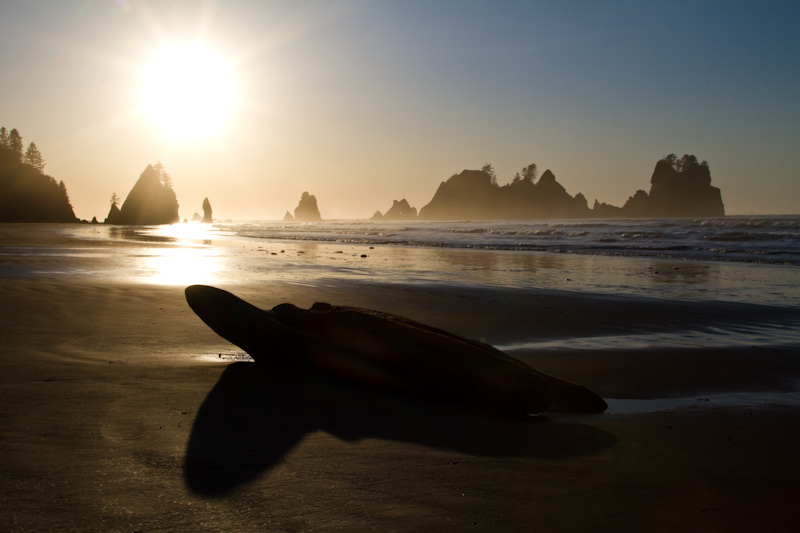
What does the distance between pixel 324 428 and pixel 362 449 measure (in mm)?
432

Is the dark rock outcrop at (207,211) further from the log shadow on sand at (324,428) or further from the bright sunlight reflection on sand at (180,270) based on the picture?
the log shadow on sand at (324,428)

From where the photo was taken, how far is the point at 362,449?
10.6ft

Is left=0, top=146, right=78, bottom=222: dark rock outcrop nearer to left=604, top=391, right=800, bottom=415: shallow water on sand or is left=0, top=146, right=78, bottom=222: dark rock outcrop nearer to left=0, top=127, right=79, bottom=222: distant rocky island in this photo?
left=0, top=127, right=79, bottom=222: distant rocky island

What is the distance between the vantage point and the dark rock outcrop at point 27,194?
242 ft

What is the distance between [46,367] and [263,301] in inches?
196

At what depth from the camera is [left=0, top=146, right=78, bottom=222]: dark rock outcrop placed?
7381cm

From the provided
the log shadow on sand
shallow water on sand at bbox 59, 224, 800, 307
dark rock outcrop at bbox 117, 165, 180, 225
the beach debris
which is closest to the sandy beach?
the log shadow on sand

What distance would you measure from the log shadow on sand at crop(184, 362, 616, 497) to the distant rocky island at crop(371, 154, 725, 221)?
14237 centimetres

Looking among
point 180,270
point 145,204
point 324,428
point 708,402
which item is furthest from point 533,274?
point 145,204

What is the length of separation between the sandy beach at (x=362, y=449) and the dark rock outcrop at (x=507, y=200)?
545ft

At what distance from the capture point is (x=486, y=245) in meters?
31.0

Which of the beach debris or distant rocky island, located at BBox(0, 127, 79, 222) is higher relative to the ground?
distant rocky island, located at BBox(0, 127, 79, 222)

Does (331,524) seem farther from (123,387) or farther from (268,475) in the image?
(123,387)

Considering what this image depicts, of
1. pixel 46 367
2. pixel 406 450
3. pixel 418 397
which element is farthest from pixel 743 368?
pixel 46 367
